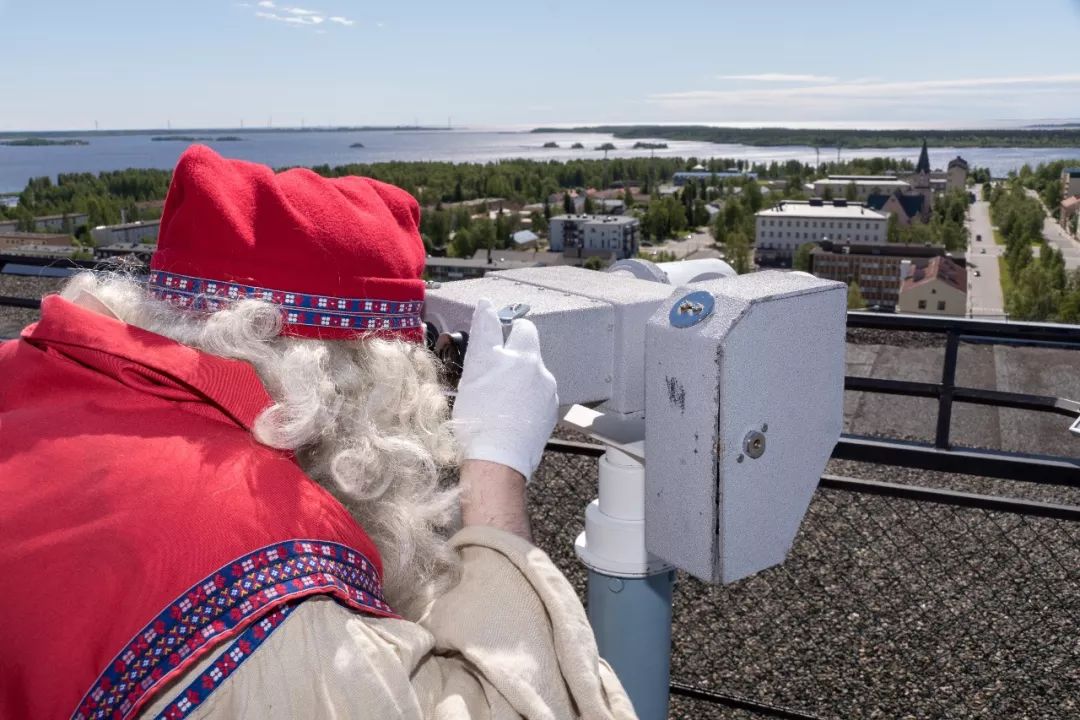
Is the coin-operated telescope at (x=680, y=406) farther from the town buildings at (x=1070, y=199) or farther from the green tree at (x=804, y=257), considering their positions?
the town buildings at (x=1070, y=199)

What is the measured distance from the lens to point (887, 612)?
126 inches

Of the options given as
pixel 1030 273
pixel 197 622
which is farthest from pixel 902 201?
pixel 197 622

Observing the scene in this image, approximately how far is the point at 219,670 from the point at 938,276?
3282 centimetres

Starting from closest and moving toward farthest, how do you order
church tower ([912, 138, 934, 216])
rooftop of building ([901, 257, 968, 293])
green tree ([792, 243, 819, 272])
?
1. rooftop of building ([901, 257, 968, 293])
2. green tree ([792, 243, 819, 272])
3. church tower ([912, 138, 934, 216])

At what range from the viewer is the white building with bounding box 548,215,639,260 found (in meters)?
41.9

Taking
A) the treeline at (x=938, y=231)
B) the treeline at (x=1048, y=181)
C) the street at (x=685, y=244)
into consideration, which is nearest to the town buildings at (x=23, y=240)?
the street at (x=685, y=244)

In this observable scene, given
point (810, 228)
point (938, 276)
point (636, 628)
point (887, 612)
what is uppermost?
point (636, 628)

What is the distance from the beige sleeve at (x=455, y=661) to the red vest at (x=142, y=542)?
0.02 m

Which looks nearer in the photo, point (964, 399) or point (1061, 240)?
point (964, 399)

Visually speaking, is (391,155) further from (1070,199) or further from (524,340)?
(524,340)

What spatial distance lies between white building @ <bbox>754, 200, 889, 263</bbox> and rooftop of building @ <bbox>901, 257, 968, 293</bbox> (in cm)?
1456

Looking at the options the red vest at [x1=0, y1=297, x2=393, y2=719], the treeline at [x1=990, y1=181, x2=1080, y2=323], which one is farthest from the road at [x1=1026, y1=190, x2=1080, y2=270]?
the red vest at [x1=0, y1=297, x2=393, y2=719]

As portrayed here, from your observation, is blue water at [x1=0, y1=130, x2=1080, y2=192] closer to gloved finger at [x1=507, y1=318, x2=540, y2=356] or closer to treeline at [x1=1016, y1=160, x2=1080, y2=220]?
treeline at [x1=1016, y1=160, x2=1080, y2=220]

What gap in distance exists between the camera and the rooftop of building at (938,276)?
30.3 metres
